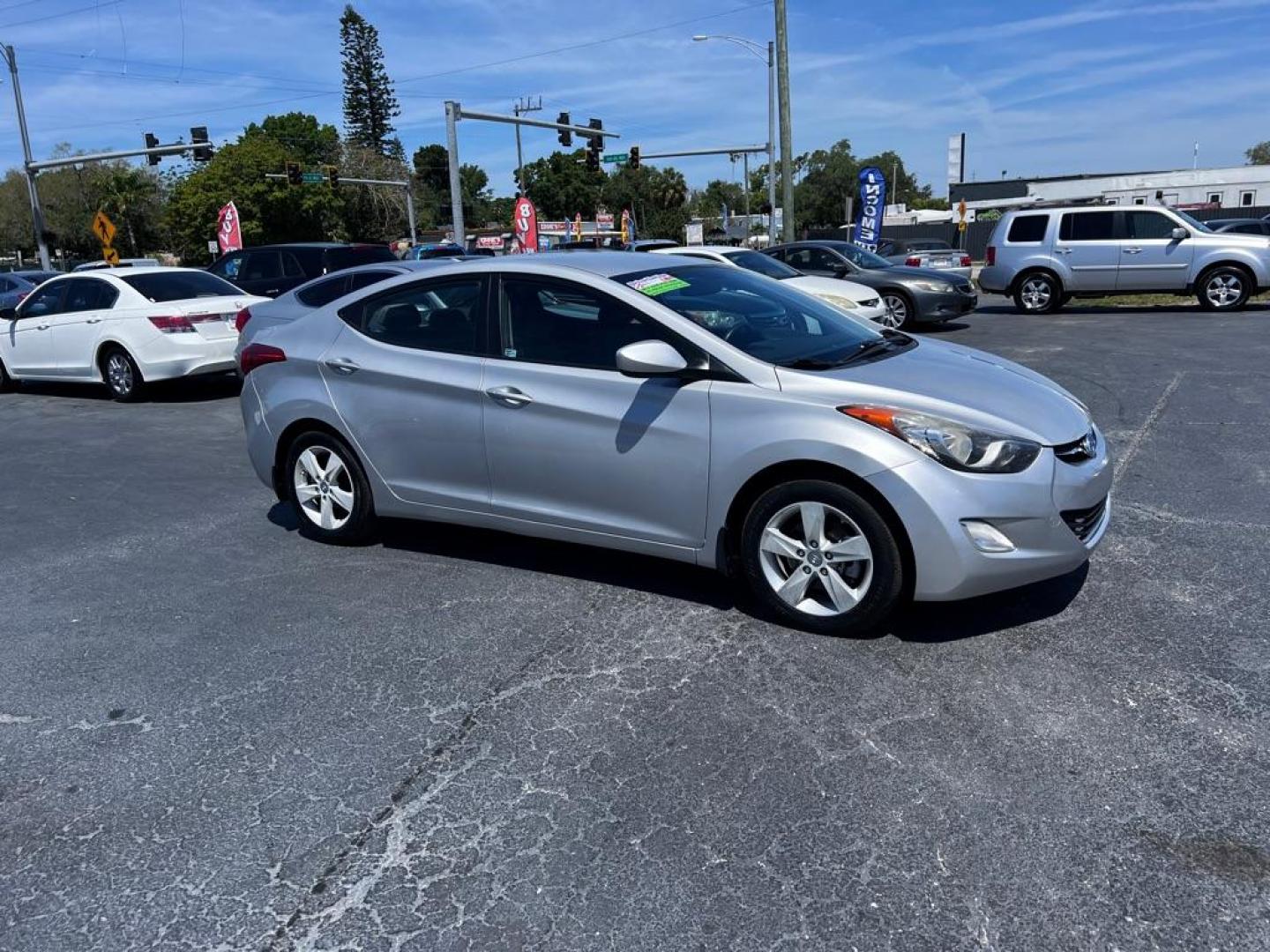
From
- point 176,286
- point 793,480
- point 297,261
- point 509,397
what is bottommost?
point 793,480

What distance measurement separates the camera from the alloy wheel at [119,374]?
1121 centimetres

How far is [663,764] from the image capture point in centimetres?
323

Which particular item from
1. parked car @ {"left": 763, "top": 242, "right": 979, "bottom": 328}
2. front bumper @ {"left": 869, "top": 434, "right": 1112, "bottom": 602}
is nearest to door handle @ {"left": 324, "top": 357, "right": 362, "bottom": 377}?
front bumper @ {"left": 869, "top": 434, "right": 1112, "bottom": 602}

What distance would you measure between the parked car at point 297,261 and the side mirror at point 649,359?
1165cm

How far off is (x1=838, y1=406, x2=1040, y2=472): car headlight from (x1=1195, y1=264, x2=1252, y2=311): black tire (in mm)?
14385

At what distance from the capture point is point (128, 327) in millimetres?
10961

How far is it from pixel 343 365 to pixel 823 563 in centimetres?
285

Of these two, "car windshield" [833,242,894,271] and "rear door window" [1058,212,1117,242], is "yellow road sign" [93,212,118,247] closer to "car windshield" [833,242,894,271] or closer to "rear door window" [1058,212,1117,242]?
"car windshield" [833,242,894,271]

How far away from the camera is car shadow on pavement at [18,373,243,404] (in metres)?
11.5

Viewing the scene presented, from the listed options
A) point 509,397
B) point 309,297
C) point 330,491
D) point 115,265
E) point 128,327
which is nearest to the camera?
point 509,397

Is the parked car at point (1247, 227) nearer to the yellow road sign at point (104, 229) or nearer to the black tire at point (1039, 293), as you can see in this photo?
the black tire at point (1039, 293)

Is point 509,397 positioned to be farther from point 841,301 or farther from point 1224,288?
point 1224,288

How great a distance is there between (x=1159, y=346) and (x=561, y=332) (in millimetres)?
10194

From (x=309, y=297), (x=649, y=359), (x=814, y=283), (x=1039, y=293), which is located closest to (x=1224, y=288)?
(x=1039, y=293)
